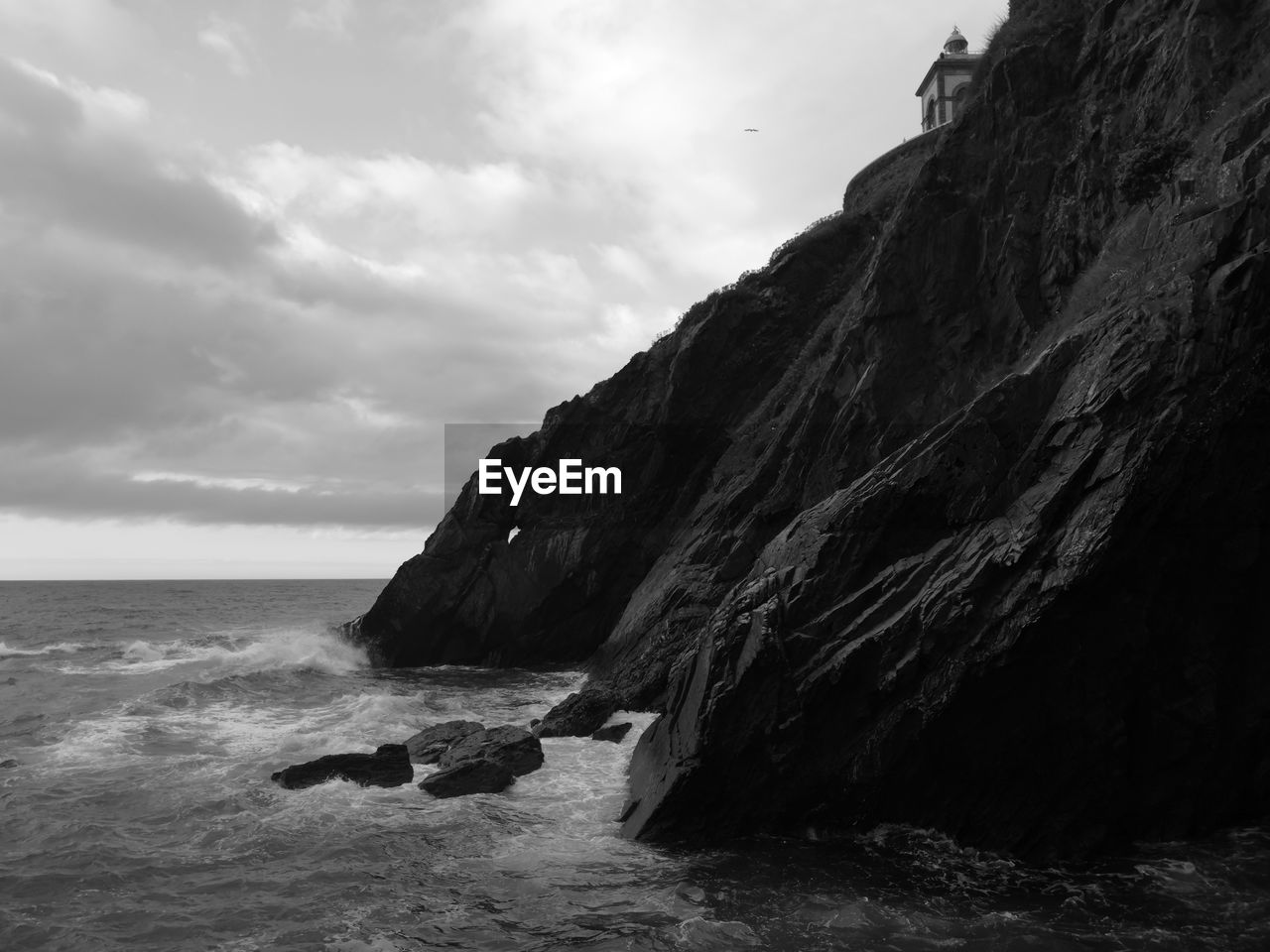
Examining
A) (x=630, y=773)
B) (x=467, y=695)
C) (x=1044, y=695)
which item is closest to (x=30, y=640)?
(x=467, y=695)

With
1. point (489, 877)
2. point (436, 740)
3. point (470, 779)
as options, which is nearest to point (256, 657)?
point (436, 740)

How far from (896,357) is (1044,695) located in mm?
12437

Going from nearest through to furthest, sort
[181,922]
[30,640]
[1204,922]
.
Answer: [1204,922], [181,922], [30,640]

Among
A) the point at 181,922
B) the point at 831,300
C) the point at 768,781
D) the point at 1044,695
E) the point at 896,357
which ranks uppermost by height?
the point at 831,300

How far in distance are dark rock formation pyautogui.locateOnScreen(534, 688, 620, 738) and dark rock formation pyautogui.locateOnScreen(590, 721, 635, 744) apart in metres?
0.63

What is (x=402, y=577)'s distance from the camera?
119 ft

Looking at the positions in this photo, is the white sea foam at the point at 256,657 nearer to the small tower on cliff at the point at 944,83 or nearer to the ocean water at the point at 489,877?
the ocean water at the point at 489,877

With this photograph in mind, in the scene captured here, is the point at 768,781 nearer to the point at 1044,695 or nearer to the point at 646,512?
the point at 1044,695

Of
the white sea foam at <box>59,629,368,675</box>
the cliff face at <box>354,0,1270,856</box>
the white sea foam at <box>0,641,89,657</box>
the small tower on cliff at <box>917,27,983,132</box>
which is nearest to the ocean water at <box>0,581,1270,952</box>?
the cliff face at <box>354,0,1270,856</box>

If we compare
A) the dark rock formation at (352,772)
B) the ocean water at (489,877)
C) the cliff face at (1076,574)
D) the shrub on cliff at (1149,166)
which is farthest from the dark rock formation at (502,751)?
the shrub on cliff at (1149,166)

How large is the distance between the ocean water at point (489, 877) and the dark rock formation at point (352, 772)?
438mm

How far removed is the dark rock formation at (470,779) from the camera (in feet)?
56.1

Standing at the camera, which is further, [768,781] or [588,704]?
[588,704]

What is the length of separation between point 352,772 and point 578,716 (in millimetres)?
6090
